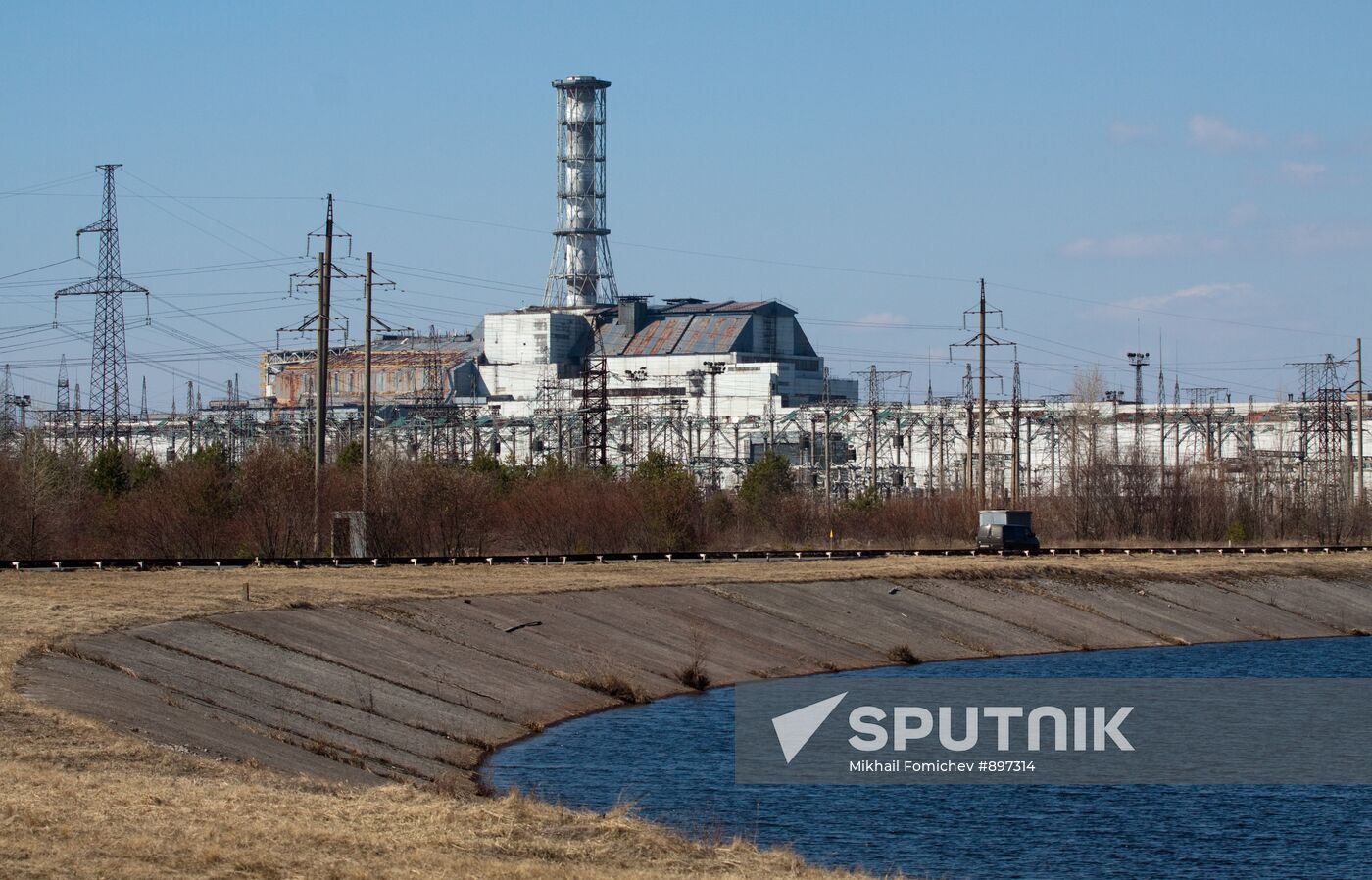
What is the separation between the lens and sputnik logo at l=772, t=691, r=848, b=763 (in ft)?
84.0

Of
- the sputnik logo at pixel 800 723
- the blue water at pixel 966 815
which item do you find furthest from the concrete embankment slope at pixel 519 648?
the sputnik logo at pixel 800 723

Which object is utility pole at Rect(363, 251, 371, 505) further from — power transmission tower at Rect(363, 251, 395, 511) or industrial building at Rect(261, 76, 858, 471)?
industrial building at Rect(261, 76, 858, 471)

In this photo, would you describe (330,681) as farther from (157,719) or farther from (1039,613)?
(1039,613)

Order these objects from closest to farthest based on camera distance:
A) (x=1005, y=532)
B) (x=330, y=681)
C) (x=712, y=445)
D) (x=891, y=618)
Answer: (x=330, y=681) < (x=891, y=618) < (x=1005, y=532) < (x=712, y=445)

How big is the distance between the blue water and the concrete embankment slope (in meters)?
1.87

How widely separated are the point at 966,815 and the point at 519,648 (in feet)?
41.4

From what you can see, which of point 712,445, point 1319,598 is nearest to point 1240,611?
point 1319,598

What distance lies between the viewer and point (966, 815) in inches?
818

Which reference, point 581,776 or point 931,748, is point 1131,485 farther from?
point 581,776

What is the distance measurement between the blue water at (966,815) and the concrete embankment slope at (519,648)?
1.87 m

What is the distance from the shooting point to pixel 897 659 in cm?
3722

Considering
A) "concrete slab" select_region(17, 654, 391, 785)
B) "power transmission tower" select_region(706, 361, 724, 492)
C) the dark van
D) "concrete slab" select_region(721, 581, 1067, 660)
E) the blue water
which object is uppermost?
"power transmission tower" select_region(706, 361, 724, 492)

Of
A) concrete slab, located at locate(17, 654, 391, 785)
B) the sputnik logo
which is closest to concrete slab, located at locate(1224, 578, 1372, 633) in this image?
the sputnik logo

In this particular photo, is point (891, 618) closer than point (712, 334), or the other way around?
point (891, 618)
